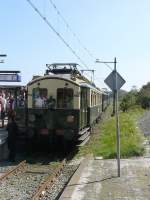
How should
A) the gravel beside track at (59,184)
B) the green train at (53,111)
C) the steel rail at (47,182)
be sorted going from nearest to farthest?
the steel rail at (47,182), the gravel beside track at (59,184), the green train at (53,111)

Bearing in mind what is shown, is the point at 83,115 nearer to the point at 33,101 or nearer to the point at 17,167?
the point at 33,101

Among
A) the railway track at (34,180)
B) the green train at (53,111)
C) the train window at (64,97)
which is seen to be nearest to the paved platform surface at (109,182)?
the railway track at (34,180)

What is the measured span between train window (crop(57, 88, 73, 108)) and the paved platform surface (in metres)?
2.91

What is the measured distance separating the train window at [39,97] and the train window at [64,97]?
520 mm

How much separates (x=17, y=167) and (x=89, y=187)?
427 centimetres

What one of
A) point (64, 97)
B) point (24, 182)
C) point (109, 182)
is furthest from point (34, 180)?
point (64, 97)

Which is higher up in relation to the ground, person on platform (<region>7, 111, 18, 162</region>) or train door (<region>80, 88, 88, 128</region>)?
train door (<region>80, 88, 88, 128</region>)

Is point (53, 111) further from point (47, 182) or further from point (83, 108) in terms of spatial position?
point (47, 182)

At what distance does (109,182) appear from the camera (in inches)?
519

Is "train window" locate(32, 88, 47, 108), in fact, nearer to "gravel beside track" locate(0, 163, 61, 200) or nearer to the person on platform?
→ the person on platform

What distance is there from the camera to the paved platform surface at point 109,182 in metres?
11.5

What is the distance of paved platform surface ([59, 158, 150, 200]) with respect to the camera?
11.5 m

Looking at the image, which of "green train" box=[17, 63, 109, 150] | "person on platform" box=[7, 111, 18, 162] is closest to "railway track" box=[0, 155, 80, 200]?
"person on platform" box=[7, 111, 18, 162]

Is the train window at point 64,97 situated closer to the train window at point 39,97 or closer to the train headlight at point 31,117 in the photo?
the train window at point 39,97
